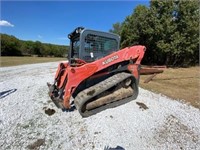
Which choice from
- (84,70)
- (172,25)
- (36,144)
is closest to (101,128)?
(36,144)

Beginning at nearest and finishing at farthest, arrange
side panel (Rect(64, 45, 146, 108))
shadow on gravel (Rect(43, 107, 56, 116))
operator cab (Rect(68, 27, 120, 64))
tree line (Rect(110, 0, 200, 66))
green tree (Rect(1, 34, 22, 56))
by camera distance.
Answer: side panel (Rect(64, 45, 146, 108))
operator cab (Rect(68, 27, 120, 64))
shadow on gravel (Rect(43, 107, 56, 116))
tree line (Rect(110, 0, 200, 66))
green tree (Rect(1, 34, 22, 56))

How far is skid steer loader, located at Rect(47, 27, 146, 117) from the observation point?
3.19 m

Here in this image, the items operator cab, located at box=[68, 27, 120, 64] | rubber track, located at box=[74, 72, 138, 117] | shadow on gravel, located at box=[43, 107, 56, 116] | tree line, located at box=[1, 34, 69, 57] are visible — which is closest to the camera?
rubber track, located at box=[74, 72, 138, 117]

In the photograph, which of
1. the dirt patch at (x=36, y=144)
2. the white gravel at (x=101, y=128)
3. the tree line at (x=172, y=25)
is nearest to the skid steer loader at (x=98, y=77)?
the white gravel at (x=101, y=128)

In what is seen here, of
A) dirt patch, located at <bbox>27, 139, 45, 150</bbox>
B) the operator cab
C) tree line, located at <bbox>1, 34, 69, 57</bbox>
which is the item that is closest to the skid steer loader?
the operator cab

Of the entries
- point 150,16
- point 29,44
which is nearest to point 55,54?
point 29,44

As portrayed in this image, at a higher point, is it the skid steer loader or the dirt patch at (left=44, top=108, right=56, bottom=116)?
the skid steer loader

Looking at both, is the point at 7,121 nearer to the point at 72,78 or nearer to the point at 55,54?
the point at 72,78

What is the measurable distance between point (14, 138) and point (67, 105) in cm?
130

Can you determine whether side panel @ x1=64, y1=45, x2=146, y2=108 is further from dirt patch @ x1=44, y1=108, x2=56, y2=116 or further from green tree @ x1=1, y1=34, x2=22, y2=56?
green tree @ x1=1, y1=34, x2=22, y2=56

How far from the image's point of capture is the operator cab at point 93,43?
418cm

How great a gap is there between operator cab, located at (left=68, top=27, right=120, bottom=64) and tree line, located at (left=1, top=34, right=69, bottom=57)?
179 ft

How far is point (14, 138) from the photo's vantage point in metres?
3.45

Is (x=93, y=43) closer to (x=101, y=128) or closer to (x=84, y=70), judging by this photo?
(x=84, y=70)
